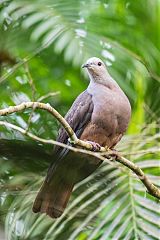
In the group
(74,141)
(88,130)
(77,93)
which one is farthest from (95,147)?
(77,93)

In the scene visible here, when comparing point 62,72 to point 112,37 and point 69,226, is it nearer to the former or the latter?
point 112,37

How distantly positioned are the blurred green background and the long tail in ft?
0.18

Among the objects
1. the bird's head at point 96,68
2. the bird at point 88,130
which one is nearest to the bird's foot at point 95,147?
the bird at point 88,130

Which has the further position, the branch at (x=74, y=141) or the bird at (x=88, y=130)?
the bird at (x=88, y=130)

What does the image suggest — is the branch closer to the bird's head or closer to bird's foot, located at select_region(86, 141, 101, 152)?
bird's foot, located at select_region(86, 141, 101, 152)

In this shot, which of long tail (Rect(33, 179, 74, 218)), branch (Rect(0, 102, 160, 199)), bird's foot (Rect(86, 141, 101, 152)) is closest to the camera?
branch (Rect(0, 102, 160, 199))

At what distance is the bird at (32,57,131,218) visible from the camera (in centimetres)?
378

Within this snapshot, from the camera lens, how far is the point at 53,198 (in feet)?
12.7

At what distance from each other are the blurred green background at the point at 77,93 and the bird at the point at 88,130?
0.07 metres

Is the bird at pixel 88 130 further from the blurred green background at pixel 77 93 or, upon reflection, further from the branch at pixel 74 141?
the branch at pixel 74 141

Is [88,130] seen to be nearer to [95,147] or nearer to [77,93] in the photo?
[95,147]

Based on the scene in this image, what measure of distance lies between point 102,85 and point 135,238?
0.80 metres

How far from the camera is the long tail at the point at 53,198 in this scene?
3758mm

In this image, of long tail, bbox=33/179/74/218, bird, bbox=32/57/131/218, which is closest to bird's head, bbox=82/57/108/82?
bird, bbox=32/57/131/218
